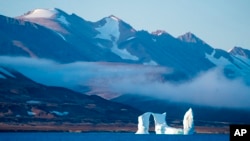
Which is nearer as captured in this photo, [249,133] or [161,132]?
[249,133]

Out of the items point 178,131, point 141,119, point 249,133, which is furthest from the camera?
point 178,131

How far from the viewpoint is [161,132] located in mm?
165750

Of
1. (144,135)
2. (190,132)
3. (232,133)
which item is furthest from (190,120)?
(232,133)

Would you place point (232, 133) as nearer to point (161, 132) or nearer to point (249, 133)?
point (249, 133)

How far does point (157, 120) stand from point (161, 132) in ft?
12.3

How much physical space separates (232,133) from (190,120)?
14663 cm

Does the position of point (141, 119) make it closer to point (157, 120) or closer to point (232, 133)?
point (157, 120)

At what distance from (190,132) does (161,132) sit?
29.6ft

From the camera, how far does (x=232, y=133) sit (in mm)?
19125

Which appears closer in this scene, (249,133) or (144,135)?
(249,133)

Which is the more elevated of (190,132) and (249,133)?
(190,132)

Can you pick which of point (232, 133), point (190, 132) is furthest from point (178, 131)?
point (232, 133)

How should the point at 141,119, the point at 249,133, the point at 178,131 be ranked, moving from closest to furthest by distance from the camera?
the point at 249,133 < the point at 141,119 < the point at 178,131

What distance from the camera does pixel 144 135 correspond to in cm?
17575
